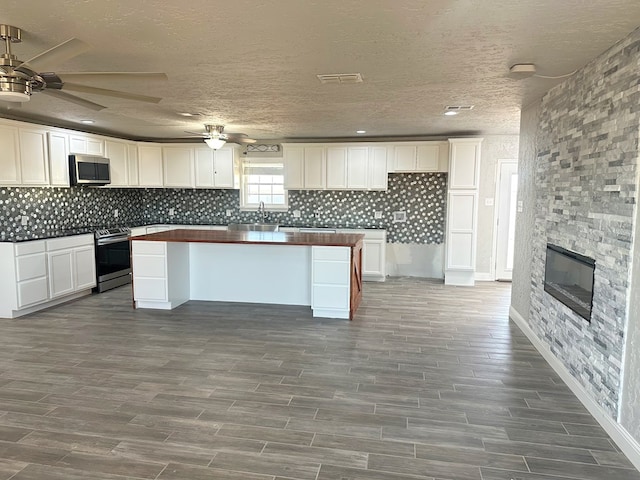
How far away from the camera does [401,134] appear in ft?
22.9

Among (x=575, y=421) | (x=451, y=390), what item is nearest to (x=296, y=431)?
(x=451, y=390)

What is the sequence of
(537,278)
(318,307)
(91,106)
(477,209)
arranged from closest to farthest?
(91,106) < (537,278) < (318,307) < (477,209)

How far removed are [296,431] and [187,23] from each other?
A: 2.46 metres

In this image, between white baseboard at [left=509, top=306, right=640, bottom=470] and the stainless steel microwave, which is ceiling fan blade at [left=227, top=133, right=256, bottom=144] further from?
white baseboard at [left=509, top=306, right=640, bottom=470]

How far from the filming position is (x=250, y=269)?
223 inches

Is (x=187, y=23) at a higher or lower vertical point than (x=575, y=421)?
higher

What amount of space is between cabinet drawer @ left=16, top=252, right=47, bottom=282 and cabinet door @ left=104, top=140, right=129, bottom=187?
1.97 meters

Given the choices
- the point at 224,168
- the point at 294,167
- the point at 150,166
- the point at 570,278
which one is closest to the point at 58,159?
the point at 150,166

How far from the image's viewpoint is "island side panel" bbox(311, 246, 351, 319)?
5016 millimetres

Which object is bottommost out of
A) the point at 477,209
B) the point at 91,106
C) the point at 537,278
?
the point at 537,278

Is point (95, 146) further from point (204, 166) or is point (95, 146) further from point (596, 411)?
point (596, 411)

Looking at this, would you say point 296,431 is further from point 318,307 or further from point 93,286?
point 93,286

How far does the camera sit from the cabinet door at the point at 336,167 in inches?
286

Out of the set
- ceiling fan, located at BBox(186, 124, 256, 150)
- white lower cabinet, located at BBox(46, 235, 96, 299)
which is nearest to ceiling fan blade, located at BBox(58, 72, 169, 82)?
ceiling fan, located at BBox(186, 124, 256, 150)
